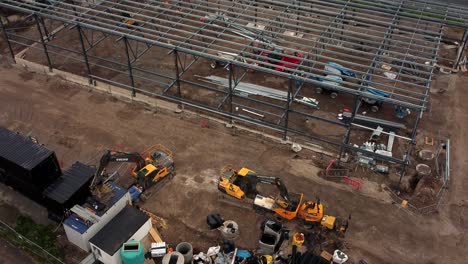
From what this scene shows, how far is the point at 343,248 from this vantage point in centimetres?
2897

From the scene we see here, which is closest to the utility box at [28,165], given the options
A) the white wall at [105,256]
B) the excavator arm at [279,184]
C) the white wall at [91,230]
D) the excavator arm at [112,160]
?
the excavator arm at [112,160]

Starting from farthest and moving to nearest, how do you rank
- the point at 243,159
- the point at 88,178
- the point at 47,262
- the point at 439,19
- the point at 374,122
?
1. the point at 439,19
2. the point at 374,122
3. the point at 243,159
4. the point at 88,178
5. the point at 47,262

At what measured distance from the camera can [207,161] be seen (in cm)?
3519

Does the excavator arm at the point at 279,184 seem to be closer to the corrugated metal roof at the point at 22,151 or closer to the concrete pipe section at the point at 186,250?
the concrete pipe section at the point at 186,250

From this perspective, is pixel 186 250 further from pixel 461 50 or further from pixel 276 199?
pixel 461 50

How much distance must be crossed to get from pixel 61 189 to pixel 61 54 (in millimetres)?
22213

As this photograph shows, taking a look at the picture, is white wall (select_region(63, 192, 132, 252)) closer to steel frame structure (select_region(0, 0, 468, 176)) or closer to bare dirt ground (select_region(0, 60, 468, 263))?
bare dirt ground (select_region(0, 60, 468, 263))

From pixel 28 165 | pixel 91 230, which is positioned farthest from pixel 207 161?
pixel 28 165

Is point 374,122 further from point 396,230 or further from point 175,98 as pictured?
point 175,98

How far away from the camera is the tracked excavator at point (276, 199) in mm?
29578

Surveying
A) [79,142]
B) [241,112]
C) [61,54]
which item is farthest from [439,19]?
[61,54]

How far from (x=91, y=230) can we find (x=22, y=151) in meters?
7.92

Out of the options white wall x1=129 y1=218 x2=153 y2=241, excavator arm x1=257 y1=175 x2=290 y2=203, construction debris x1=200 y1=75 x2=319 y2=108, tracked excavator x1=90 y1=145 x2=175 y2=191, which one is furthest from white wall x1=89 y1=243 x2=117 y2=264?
construction debris x1=200 y1=75 x2=319 y2=108

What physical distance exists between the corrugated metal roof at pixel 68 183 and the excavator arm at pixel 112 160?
45 centimetres
